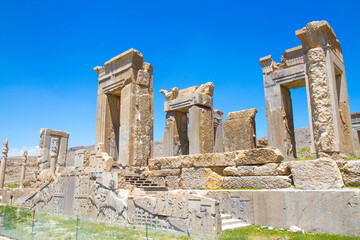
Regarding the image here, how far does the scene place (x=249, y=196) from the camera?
638cm

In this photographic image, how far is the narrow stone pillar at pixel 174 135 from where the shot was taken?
47.0 feet

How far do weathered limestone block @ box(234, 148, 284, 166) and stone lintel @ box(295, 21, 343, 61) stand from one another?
2693mm

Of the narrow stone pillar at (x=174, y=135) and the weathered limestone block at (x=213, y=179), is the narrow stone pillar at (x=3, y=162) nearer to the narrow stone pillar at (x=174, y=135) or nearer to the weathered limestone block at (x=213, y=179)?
the narrow stone pillar at (x=174, y=135)

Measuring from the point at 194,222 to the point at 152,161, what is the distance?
4107mm

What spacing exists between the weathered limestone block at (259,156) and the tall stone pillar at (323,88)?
35.5 inches

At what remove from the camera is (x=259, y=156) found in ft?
22.5

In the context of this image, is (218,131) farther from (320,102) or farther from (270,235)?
(270,235)

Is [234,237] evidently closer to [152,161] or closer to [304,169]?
[304,169]

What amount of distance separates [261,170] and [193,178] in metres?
2.10

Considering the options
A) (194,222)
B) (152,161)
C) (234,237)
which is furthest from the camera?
(152,161)

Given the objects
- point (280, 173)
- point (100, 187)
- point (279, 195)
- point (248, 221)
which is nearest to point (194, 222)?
point (248, 221)

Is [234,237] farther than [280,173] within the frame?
No

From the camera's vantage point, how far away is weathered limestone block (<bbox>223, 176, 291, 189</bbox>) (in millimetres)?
6305

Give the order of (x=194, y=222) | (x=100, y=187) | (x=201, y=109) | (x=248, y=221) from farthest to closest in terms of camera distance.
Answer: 1. (x=201, y=109)
2. (x=100, y=187)
3. (x=248, y=221)
4. (x=194, y=222)
